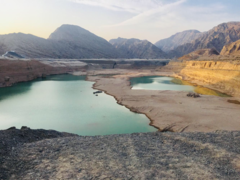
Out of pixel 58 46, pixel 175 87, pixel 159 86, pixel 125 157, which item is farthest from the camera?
pixel 58 46

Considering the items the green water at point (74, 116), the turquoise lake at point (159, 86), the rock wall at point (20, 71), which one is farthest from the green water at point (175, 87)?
the rock wall at point (20, 71)

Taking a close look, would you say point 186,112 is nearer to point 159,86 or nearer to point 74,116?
point 74,116

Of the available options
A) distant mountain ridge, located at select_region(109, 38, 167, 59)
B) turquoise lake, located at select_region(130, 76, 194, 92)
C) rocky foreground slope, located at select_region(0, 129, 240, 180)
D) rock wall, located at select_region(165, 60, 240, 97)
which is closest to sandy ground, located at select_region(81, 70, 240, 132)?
rocky foreground slope, located at select_region(0, 129, 240, 180)

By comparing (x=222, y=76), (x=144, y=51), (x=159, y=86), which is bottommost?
(x=159, y=86)

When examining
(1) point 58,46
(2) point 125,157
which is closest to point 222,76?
(2) point 125,157

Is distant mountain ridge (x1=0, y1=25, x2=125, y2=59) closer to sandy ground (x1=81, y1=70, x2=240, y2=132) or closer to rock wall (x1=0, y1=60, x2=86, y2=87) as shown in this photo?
rock wall (x1=0, y1=60, x2=86, y2=87)

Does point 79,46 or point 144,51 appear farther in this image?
point 144,51

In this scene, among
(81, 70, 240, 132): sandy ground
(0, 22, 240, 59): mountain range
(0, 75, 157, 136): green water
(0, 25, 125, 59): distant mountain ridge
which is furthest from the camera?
(0, 22, 240, 59): mountain range
